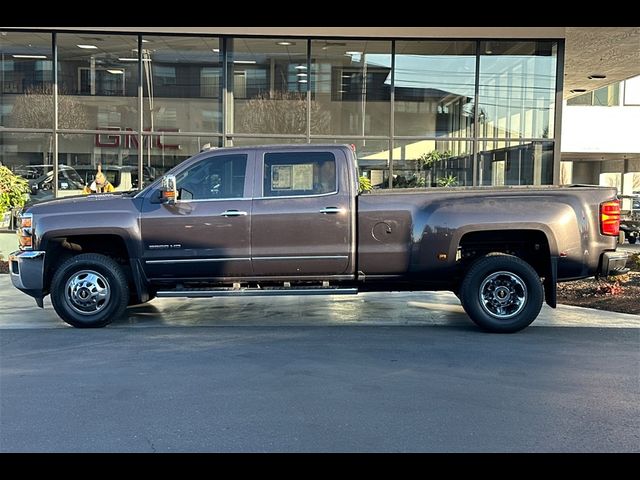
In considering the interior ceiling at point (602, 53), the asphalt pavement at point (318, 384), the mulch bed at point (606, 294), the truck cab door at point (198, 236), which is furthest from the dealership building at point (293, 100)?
the truck cab door at point (198, 236)

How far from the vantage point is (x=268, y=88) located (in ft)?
50.1

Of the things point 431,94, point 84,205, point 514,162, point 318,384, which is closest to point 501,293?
point 318,384

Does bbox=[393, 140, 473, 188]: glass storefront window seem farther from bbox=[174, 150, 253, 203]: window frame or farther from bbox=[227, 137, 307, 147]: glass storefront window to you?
bbox=[174, 150, 253, 203]: window frame

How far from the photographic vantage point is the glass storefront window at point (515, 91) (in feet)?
49.4

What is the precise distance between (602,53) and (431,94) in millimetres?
4530

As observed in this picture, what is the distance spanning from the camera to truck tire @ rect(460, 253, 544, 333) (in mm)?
7613

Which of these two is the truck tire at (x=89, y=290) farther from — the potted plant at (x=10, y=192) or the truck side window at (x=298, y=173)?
the potted plant at (x=10, y=192)

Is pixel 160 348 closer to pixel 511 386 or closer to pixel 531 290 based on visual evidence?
pixel 511 386

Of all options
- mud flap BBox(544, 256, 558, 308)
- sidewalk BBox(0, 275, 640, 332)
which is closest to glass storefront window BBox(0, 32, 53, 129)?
sidewalk BBox(0, 275, 640, 332)

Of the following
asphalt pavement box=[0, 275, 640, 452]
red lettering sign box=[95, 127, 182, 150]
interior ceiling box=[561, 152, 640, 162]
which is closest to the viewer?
asphalt pavement box=[0, 275, 640, 452]

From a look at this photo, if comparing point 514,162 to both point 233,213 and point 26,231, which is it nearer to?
point 233,213

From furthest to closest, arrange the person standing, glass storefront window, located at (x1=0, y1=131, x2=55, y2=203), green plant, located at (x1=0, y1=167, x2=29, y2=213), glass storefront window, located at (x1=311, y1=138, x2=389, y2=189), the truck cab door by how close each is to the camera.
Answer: glass storefront window, located at (x1=311, y1=138, x2=389, y2=189), glass storefront window, located at (x1=0, y1=131, x2=55, y2=203), the person standing, green plant, located at (x1=0, y1=167, x2=29, y2=213), the truck cab door

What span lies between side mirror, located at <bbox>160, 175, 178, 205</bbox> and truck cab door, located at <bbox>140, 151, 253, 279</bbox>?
3.4 inches
